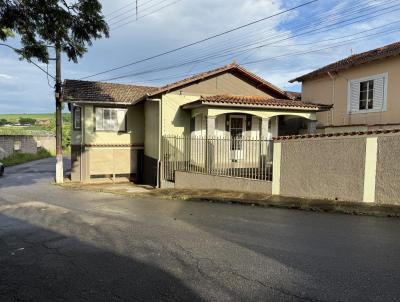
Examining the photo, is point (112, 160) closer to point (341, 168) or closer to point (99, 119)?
point (99, 119)

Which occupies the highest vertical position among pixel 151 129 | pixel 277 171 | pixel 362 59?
pixel 362 59

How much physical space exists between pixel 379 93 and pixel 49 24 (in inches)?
509

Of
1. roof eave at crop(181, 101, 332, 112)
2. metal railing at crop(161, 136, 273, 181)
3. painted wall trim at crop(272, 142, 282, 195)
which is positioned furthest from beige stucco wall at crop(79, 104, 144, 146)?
painted wall trim at crop(272, 142, 282, 195)

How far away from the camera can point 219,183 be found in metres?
13.2

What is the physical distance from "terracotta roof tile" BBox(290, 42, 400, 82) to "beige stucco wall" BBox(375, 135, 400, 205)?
622cm

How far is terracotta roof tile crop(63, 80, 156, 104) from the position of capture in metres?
18.4

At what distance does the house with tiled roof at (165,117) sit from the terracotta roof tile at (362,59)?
1.62m

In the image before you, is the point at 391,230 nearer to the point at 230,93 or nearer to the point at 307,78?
the point at 230,93

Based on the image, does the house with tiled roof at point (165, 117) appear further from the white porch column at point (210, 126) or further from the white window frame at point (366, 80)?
the white window frame at point (366, 80)

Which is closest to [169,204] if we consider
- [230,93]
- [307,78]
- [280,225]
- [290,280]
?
[280,225]

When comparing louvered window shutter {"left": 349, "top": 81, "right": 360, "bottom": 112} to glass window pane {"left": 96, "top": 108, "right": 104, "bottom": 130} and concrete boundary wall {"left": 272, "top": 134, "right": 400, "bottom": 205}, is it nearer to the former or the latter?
concrete boundary wall {"left": 272, "top": 134, "right": 400, "bottom": 205}

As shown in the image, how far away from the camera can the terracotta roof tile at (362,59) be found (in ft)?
45.6

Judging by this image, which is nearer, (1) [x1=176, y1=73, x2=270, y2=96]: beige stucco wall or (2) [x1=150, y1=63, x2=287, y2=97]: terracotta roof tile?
(2) [x1=150, y1=63, x2=287, y2=97]: terracotta roof tile

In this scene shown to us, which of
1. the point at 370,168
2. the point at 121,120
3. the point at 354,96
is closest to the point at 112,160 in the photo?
the point at 121,120
